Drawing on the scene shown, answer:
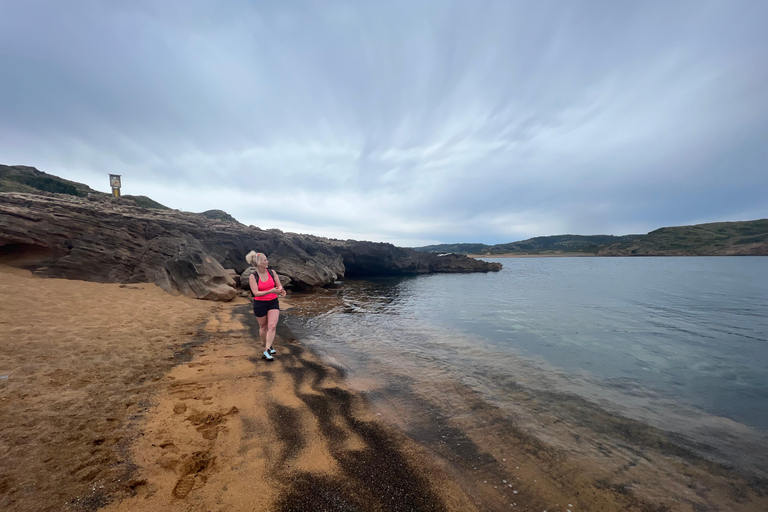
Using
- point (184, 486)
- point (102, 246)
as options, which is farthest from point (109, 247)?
point (184, 486)

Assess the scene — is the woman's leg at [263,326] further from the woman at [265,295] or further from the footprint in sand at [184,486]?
the footprint in sand at [184,486]

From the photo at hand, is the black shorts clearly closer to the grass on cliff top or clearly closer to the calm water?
the calm water

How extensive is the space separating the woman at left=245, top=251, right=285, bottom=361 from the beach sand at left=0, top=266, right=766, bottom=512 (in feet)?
3.37

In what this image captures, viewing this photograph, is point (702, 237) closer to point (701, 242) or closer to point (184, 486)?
point (701, 242)

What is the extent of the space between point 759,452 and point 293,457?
25.3ft

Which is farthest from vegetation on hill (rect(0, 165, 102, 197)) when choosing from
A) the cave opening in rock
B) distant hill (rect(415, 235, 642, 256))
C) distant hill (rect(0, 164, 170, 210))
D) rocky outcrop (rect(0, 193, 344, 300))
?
distant hill (rect(415, 235, 642, 256))

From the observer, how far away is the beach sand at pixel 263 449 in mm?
3004

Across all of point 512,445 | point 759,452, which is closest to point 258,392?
point 512,445

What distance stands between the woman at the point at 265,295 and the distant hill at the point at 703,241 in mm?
142734

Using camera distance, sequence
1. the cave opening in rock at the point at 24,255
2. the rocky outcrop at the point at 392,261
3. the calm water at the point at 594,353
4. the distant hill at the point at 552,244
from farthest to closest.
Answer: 1. the distant hill at the point at 552,244
2. the rocky outcrop at the point at 392,261
3. the cave opening in rock at the point at 24,255
4. the calm water at the point at 594,353

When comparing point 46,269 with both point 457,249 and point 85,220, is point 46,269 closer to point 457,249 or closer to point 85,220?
point 85,220

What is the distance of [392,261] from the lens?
53.4 meters

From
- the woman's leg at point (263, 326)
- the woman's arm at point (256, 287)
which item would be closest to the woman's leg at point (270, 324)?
the woman's leg at point (263, 326)

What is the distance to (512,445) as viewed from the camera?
4586 millimetres
